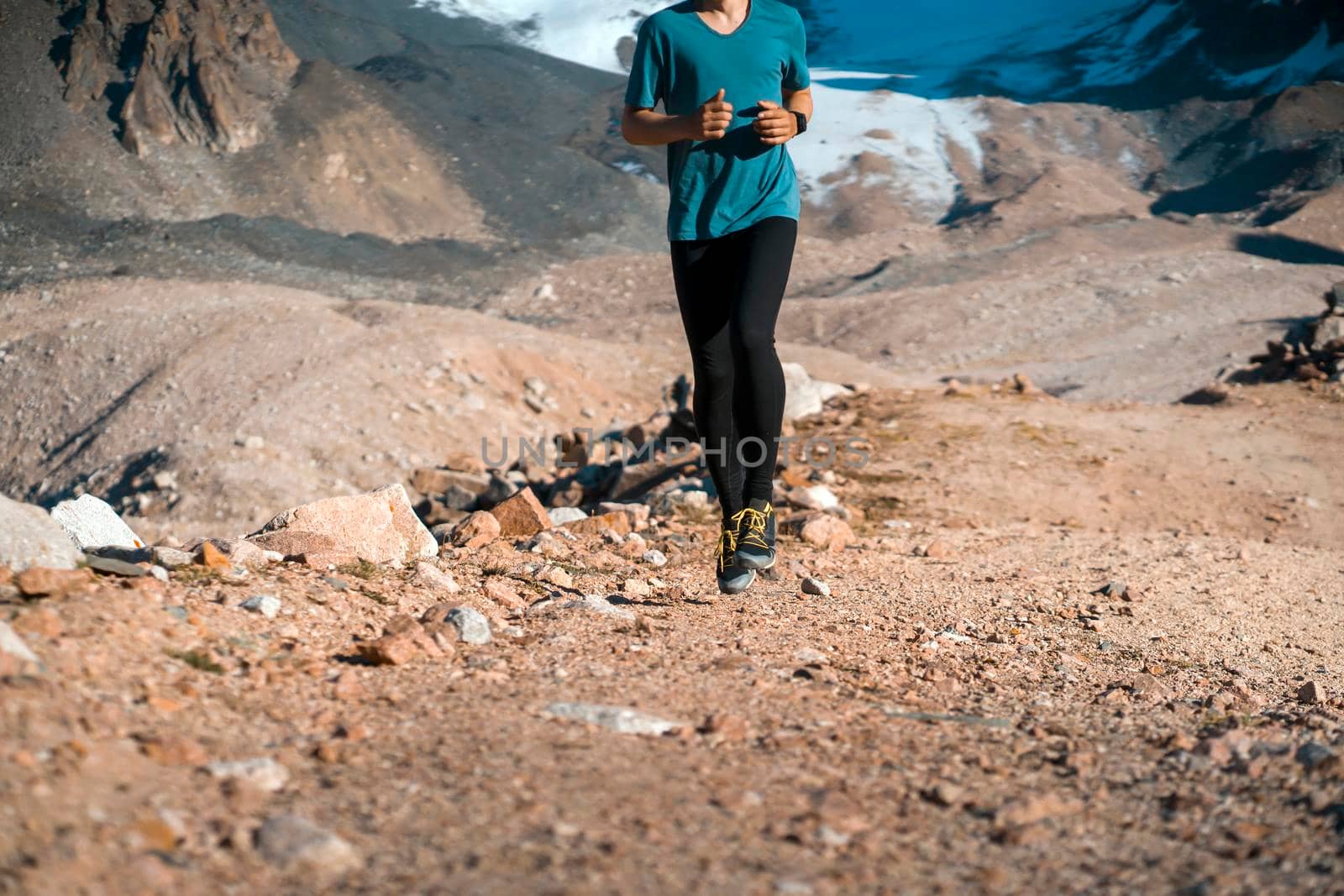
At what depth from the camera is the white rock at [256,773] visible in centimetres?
171

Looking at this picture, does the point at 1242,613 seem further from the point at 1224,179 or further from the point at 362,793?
the point at 1224,179

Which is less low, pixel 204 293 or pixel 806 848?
pixel 806 848

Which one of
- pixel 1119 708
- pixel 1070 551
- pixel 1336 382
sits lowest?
pixel 1336 382

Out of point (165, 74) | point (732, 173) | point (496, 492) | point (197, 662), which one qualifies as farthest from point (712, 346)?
point (165, 74)

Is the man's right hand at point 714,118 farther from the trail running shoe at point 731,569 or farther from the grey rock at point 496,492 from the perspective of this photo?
the grey rock at point 496,492

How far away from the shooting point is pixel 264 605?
268 centimetres

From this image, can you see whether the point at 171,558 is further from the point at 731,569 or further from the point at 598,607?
the point at 731,569

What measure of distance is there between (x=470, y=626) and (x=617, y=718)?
2.42ft

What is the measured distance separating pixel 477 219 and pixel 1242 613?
27339 mm

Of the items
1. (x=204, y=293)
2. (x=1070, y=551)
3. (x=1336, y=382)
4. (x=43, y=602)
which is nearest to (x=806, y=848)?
(x=43, y=602)

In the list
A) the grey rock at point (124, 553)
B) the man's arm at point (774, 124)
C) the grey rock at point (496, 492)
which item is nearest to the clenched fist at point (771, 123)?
the man's arm at point (774, 124)

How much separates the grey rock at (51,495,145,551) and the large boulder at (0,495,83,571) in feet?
2.27

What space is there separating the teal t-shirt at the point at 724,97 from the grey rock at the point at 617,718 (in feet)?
5.17

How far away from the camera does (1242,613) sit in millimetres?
4727
